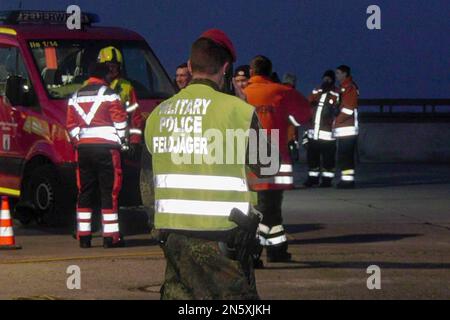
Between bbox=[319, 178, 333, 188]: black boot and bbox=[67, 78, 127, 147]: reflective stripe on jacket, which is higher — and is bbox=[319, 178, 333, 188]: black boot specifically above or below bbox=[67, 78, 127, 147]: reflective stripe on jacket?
below

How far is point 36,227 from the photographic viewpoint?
52.4ft

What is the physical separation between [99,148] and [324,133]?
9.18 metres

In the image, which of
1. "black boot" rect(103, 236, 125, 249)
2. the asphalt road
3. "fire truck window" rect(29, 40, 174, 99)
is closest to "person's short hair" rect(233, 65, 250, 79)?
the asphalt road

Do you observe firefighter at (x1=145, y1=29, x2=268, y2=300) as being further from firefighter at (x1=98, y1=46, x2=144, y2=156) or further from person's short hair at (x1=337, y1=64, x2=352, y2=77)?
person's short hair at (x1=337, y1=64, x2=352, y2=77)

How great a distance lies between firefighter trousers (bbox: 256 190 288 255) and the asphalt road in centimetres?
21

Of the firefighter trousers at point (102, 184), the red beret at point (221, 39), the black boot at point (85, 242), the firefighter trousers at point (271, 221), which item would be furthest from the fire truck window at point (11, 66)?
the red beret at point (221, 39)

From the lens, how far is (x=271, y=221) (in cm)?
1225

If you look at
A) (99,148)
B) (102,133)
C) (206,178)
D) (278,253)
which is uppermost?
(206,178)

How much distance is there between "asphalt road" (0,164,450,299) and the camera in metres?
10.6

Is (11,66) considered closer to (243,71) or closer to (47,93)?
(47,93)

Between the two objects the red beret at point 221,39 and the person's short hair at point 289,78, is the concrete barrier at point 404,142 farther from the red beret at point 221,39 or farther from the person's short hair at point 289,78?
the red beret at point 221,39

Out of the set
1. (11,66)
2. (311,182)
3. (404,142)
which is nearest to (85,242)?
(11,66)

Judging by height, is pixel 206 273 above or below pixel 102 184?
above
